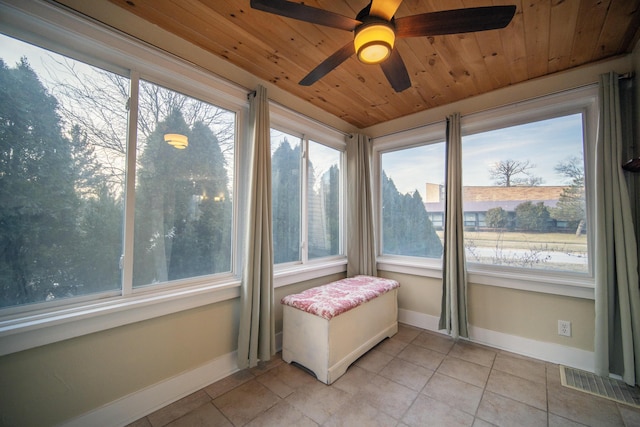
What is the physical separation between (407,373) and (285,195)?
197 centimetres

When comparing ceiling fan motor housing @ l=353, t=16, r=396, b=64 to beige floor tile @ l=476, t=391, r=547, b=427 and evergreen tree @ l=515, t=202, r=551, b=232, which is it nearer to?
evergreen tree @ l=515, t=202, r=551, b=232

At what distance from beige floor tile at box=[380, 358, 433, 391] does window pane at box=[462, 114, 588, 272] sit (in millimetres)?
1306

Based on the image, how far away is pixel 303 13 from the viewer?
1225 millimetres

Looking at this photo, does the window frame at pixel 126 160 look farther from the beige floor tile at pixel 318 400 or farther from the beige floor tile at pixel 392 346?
the beige floor tile at pixel 392 346

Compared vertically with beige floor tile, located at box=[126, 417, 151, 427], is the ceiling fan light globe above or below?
above

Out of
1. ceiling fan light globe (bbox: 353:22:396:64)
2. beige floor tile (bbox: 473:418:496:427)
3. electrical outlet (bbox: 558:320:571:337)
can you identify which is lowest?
beige floor tile (bbox: 473:418:496:427)

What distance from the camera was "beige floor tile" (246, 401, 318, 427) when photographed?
1544 millimetres

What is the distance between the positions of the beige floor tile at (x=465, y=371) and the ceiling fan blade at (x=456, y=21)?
2361 millimetres

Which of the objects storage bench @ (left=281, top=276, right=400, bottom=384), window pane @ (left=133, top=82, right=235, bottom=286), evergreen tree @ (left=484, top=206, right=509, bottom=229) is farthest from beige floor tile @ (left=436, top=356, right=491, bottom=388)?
window pane @ (left=133, top=82, right=235, bottom=286)

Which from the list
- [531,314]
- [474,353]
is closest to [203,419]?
[474,353]

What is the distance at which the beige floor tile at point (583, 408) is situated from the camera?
157 centimetres

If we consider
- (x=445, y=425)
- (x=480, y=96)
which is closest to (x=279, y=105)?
(x=480, y=96)

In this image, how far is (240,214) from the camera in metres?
2.23

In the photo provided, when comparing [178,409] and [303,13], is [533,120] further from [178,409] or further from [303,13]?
[178,409]
